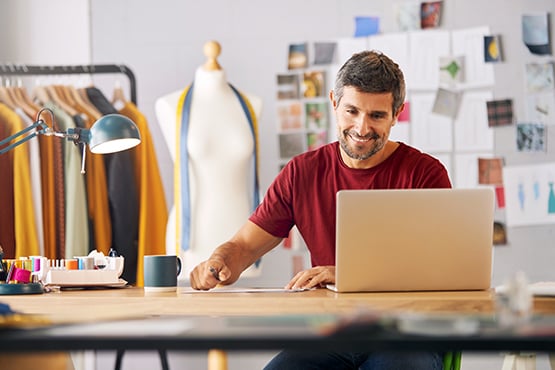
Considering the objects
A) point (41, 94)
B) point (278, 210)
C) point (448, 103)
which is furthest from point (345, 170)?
point (41, 94)

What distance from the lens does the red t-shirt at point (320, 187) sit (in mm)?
2584

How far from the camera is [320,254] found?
2619 millimetres

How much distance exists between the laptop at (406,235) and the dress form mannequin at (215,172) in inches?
69.3

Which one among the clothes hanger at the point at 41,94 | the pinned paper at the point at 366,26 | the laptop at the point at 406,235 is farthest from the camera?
the pinned paper at the point at 366,26

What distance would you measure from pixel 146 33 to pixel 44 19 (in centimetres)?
48

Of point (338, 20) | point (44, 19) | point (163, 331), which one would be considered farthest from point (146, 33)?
point (163, 331)

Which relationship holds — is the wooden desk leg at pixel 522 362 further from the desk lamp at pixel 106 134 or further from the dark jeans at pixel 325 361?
the desk lamp at pixel 106 134

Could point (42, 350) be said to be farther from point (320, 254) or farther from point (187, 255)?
point (187, 255)

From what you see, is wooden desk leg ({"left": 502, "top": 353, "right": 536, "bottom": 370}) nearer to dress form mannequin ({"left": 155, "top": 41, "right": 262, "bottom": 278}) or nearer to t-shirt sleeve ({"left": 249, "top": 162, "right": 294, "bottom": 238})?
t-shirt sleeve ({"left": 249, "top": 162, "right": 294, "bottom": 238})

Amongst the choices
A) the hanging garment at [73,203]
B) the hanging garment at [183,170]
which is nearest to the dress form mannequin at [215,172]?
the hanging garment at [183,170]

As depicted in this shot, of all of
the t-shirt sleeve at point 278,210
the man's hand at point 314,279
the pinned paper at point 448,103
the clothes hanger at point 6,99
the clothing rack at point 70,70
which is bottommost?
the man's hand at point 314,279

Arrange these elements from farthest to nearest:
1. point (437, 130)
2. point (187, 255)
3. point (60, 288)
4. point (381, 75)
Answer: point (437, 130) < point (187, 255) < point (381, 75) < point (60, 288)

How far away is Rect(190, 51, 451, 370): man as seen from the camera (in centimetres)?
249

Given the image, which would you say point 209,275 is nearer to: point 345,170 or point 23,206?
point 345,170
